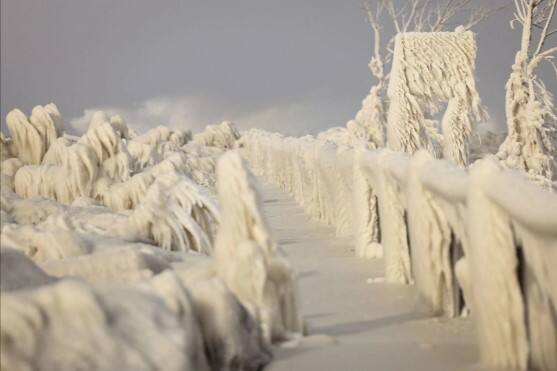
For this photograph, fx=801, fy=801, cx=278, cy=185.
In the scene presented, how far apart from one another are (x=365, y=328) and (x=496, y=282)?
1.40 meters

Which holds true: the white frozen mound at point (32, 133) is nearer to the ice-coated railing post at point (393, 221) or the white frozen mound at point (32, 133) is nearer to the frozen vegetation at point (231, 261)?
the frozen vegetation at point (231, 261)

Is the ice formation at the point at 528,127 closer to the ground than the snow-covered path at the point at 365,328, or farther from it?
farther from it

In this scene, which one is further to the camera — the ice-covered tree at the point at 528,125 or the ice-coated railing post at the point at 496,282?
the ice-covered tree at the point at 528,125

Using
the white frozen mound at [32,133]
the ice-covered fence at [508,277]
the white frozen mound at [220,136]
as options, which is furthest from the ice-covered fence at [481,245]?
the white frozen mound at [220,136]

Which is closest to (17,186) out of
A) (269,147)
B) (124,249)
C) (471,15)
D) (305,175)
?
(305,175)

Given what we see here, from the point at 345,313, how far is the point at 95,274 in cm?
198

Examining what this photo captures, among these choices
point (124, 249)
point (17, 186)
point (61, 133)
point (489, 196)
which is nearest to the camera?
point (489, 196)

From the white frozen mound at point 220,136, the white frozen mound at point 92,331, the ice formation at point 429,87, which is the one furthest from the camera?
the white frozen mound at point 220,136

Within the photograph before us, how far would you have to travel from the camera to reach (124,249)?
5.60 metres

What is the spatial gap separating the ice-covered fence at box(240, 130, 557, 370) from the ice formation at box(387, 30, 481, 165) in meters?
6.68

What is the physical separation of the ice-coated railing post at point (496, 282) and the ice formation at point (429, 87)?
10855 mm

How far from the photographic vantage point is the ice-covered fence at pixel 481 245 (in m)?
4.04

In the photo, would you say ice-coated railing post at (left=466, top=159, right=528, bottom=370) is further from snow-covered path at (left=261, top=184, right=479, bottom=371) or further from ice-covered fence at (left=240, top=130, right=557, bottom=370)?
snow-covered path at (left=261, top=184, right=479, bottom=371)

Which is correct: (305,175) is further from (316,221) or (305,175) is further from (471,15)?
(471,15)
